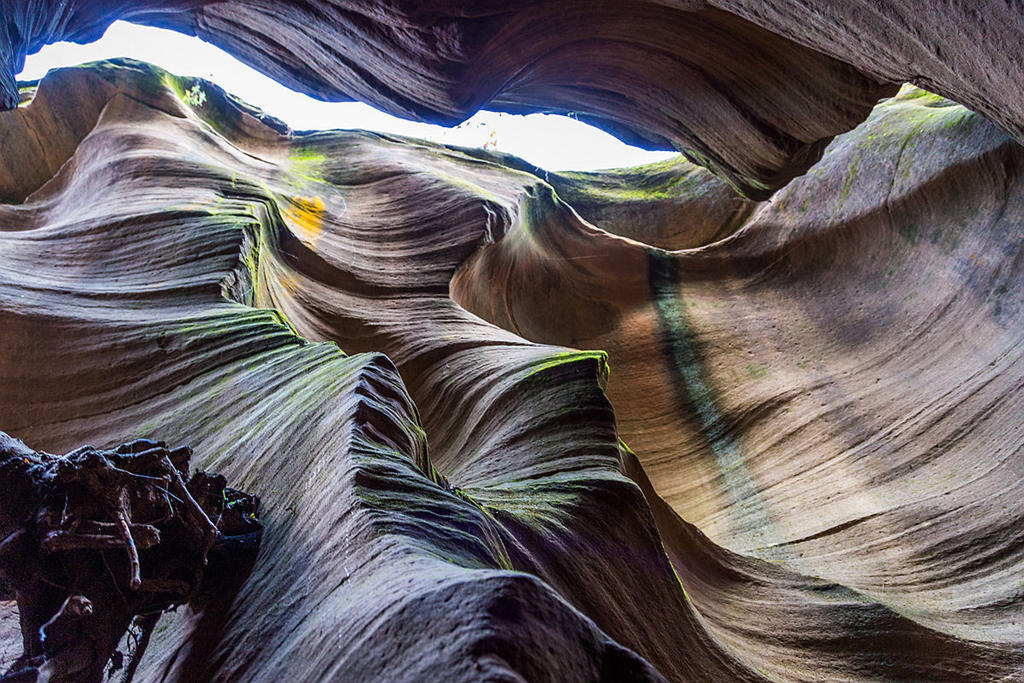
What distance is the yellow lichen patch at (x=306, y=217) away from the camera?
8.98 meters

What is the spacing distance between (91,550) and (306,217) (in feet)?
23.1

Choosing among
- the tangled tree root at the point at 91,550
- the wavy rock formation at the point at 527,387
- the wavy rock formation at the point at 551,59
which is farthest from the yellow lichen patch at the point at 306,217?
the tangled tree root at the point at 91,550

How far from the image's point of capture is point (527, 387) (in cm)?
644

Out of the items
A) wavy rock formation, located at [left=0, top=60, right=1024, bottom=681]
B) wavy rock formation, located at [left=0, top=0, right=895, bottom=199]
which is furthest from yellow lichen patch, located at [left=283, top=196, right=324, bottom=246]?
wavy rock formation, located at [left=0, top=0, right=895, bottom=199]

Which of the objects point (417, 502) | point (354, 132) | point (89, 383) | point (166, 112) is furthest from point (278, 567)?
point (354, 132)

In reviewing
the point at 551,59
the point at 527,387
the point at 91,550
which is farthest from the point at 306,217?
the point at 91,550

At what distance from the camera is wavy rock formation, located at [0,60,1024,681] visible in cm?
324

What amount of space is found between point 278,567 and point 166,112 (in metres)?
9.43

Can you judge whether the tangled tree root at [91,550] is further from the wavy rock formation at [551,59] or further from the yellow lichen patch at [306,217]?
the yellow lichen patch at [306,217]

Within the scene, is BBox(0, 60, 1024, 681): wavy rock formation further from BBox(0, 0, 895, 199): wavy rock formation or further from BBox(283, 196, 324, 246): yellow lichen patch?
BBox(0, 0, 895, 199): wavy rock formation

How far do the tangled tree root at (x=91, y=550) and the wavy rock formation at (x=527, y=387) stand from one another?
A: 0.94 ft

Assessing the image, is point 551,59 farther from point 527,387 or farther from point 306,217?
point 527,387

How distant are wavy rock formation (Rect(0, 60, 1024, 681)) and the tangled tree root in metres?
0.29

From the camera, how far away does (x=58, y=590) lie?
9.61ft
